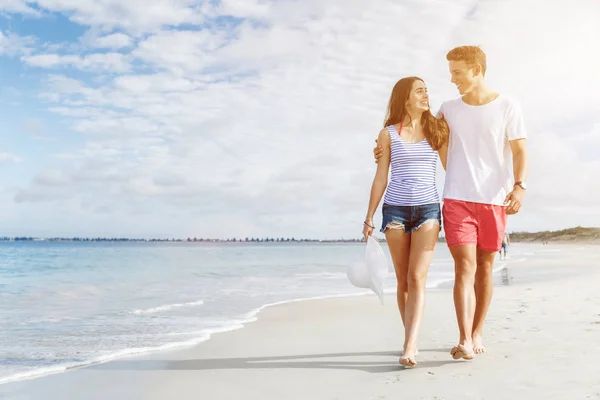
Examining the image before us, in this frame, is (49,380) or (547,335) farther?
(547,335)

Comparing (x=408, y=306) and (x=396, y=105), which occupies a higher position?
(x=396, y=105)

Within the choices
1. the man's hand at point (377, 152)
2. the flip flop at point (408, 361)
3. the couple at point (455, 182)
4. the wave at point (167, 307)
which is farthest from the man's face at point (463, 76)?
the wave at point (167, 307)

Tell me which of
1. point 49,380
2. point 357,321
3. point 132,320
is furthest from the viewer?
point 132,320

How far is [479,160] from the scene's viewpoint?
4.34 meters

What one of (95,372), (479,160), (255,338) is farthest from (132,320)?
(479,160)

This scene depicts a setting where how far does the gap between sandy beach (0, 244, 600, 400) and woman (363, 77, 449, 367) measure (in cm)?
47

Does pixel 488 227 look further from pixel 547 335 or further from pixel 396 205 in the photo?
pixel 547 335

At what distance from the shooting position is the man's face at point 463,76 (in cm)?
441

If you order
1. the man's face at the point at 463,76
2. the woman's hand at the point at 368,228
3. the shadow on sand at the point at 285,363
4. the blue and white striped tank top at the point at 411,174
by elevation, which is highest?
the man's face at the point at 463,76

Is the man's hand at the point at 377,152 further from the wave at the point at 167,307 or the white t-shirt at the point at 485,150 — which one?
the wave at the point at 167,307

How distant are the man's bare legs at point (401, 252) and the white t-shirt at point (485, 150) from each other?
1.52 feet

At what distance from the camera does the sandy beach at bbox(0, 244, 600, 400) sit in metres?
3.72

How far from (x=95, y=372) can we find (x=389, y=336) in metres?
2.65

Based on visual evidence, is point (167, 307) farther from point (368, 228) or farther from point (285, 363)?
point (368, 228)
